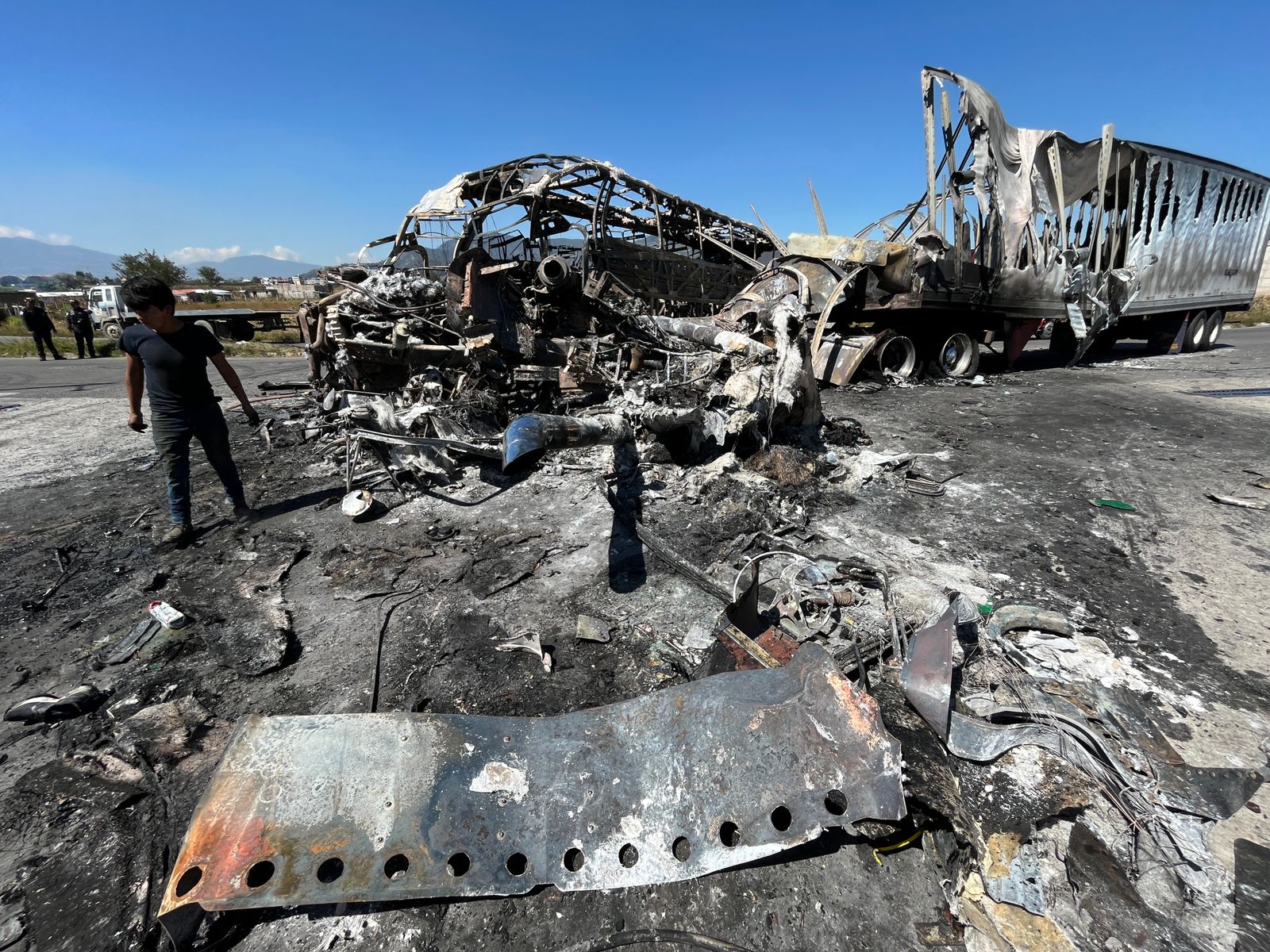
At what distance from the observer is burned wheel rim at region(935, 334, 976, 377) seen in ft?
32.7

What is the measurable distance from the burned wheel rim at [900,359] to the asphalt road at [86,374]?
37.8 feet

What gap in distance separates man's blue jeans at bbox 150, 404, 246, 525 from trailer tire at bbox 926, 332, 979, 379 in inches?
427

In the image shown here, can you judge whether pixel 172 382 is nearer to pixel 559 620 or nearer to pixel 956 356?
pixel 559 620

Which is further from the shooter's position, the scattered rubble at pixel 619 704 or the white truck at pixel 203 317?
the white truck at pixel 203 317

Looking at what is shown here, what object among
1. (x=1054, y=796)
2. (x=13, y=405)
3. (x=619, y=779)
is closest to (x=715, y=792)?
(x=619, y=779)

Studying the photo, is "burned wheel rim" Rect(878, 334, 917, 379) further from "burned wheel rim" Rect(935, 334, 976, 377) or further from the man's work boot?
the man's work boot

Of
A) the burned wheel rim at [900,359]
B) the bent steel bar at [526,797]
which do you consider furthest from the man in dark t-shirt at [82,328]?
the burned wheel rim at [900,359]

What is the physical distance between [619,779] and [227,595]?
2.94m

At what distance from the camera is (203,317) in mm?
14961

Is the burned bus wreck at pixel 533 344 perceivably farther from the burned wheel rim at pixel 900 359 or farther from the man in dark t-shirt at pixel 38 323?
the man in dark t-shirt at pixel 38 323

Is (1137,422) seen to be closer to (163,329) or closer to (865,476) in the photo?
(865,476)

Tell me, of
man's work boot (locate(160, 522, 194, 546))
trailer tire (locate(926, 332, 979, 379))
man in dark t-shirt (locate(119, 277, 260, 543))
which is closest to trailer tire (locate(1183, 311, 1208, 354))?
trailer tire (locate(926, 332, 979, 379))

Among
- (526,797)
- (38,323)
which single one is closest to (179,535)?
(526,797)

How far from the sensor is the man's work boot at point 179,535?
3.85 metres
